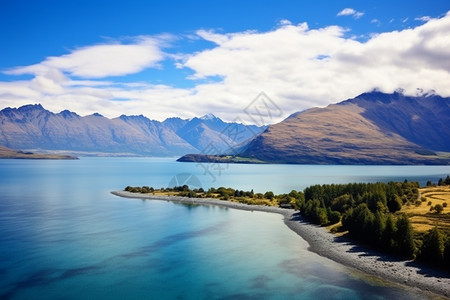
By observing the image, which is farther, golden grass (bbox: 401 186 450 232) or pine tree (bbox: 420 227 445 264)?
golden grass (bbox: 401 186 450 232)

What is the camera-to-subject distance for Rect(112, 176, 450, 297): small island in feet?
164

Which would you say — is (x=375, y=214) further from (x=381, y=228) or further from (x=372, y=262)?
(x=372, y=262)

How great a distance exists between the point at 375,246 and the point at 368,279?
559 inches

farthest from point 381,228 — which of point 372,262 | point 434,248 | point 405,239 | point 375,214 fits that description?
point 434,248

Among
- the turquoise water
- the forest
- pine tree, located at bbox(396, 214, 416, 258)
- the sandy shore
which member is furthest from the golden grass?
the turquoise water

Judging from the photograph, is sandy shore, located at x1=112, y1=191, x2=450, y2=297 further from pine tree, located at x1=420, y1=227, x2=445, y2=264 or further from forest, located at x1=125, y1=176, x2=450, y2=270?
forest, located at x1=125, y1=176, x2=450, y2=270

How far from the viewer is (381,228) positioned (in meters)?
61.0

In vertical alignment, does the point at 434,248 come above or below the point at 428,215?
below

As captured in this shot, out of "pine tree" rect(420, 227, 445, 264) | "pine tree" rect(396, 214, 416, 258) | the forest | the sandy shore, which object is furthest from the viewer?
"pine tree" rect(396, 214, 416, 258)

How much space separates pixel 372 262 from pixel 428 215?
24757 mm

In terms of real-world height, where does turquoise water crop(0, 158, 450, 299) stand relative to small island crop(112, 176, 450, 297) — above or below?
below

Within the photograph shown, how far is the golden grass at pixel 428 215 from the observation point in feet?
209

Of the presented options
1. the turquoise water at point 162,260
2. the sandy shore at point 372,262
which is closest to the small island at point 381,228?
the sandy shore at point 372,262

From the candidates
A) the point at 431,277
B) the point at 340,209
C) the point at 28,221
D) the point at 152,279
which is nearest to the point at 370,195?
the point at 340,209
